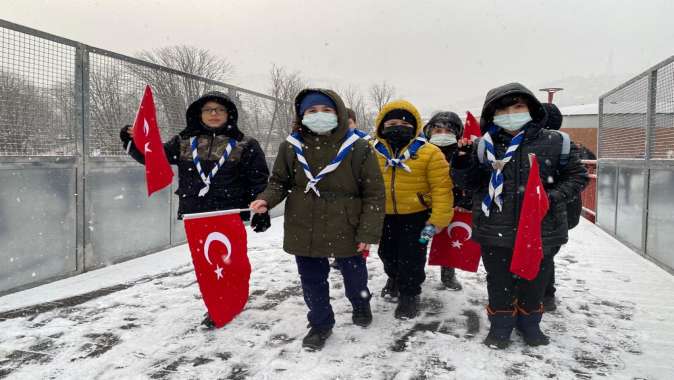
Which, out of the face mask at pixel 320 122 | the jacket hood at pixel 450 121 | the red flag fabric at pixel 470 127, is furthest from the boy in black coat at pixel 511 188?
the jacket hood at pixel 450 121

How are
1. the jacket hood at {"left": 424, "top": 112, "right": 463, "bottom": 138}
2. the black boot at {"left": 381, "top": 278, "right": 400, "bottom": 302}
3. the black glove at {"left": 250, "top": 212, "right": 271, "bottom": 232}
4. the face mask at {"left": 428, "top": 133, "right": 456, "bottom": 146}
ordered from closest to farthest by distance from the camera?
the black glove at {"left": 250, "top": 212, "right": 271, "bottom": 232} → the black boot at {"left": 381, "top": 278, "right": 400, "bottom": 302} → the face mask at {"left": 428, "top": 133, "right": 456, "bottom": 146} → the jacket hood at {"left": 424, "top": 112, "right": 463, "bottom": 138}

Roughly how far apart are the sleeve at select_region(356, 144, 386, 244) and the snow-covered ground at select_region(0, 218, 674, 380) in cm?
80

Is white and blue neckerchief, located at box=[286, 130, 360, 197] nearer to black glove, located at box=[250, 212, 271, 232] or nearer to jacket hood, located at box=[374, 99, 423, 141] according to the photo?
black glove, located at box=[250, 212, 271, 232]

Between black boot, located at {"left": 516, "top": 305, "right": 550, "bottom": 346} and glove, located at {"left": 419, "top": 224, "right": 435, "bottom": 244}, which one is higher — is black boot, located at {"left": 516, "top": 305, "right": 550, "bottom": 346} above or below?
below

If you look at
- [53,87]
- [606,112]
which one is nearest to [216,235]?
[53,87]

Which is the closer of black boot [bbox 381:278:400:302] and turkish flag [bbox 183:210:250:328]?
turkish flag [bbox 183:210:250:328]

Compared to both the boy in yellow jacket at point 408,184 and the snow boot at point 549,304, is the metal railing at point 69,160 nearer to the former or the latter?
the boy in yellow jacket at point 408,184

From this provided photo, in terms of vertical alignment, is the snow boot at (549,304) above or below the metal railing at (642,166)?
below

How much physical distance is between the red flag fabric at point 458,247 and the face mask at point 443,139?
668 mm

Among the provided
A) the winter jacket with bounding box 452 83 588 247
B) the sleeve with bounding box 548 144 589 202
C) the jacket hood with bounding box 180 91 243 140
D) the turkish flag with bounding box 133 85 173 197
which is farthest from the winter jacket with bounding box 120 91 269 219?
the sleeve with bounding box 548 144 589 202

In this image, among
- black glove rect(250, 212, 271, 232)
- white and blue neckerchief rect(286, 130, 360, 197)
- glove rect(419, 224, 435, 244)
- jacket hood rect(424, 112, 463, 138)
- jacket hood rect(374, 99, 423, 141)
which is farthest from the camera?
jacket hood rect(424, 112, 463, 138)

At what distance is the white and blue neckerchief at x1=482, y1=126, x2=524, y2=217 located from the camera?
292 cm

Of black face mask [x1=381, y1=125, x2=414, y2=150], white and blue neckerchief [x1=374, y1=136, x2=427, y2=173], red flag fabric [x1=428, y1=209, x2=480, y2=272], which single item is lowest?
red flag fabric [x1=428, y1=209, x2=480, y2=272]

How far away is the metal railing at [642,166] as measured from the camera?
17.3ft
